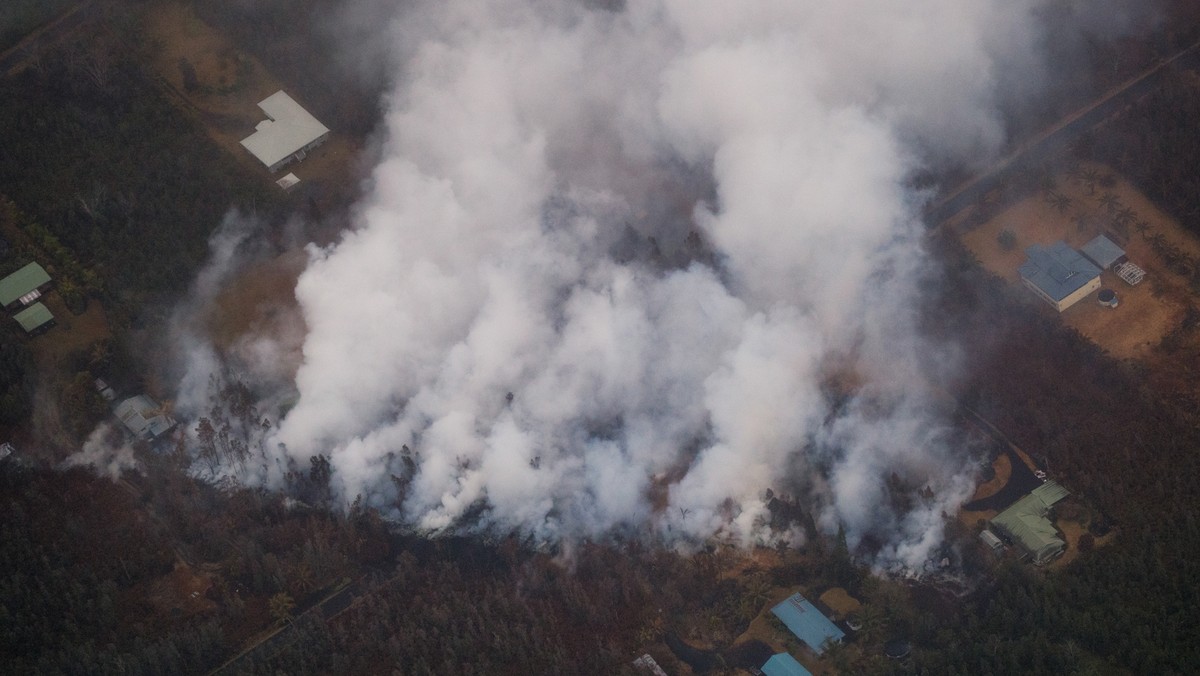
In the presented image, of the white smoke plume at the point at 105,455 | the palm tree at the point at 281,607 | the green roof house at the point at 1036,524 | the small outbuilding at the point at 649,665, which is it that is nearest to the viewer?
the small outbuilding at the point at 649,665

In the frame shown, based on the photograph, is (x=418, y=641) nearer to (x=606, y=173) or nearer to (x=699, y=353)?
(x=699, y=353)

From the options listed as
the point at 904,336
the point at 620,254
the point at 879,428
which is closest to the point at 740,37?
the point at 620,254

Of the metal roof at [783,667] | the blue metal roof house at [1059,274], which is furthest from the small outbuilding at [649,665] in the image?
the blue metal roof house at [1059,274]

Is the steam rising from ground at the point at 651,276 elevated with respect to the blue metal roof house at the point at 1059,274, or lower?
elevated

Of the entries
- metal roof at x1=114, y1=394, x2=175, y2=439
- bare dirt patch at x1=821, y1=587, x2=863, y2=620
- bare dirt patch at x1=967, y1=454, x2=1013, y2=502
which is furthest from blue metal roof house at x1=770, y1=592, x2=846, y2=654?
metal roof at x1=114, y1=394, x2=175, y2=439

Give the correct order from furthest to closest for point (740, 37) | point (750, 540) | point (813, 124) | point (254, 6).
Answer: point (254, 6), point (740, 37), point (813, 124), point (750, 540)

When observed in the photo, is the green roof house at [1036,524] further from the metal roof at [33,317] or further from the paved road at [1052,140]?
the metal roof at [33,317]

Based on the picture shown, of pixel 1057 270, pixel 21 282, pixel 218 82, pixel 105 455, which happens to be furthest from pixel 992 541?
pixel 218 82

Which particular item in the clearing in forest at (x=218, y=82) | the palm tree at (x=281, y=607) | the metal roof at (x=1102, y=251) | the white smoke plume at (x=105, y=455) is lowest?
the metal roof at (x=1102, y=251)
